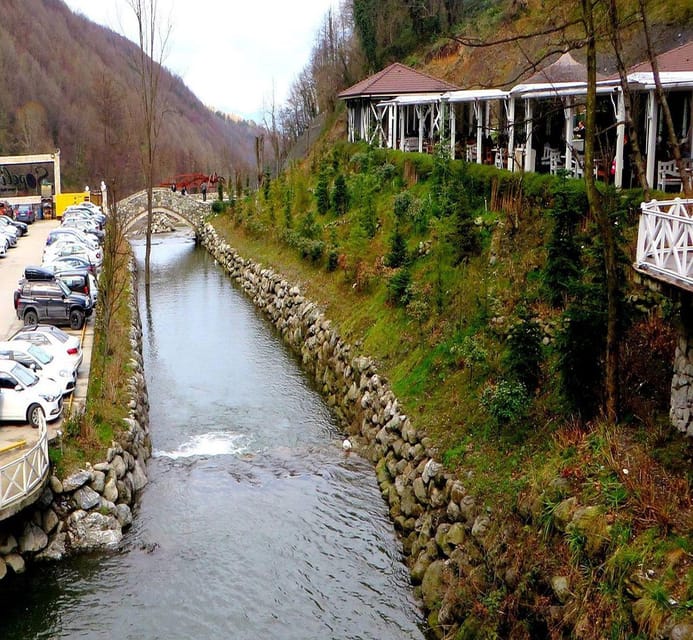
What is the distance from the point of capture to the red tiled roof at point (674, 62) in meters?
23.2

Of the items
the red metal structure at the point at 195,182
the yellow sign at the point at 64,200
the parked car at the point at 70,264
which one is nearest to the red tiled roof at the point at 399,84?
the parked car at the point at 70,264

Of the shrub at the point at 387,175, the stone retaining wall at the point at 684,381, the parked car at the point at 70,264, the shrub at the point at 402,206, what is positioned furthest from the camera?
the shrub at the point at 387,175

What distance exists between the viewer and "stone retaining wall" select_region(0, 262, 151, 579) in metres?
15.8

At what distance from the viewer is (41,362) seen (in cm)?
2150

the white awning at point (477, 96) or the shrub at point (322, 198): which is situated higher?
the white awning at point (477, 96)

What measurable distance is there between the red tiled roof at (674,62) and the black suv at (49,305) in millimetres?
18679

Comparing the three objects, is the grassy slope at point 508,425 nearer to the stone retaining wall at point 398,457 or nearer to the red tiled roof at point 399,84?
the stone retaining wall at point 398,457

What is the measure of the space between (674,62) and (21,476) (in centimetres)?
1979

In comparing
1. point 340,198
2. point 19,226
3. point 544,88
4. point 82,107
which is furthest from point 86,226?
point 82,107

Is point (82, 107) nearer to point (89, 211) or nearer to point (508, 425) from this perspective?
point (89, 211)

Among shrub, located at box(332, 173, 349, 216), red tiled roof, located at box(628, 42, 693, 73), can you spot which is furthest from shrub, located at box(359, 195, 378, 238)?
red tiled roof, located at box(628, 42, 693, 73)

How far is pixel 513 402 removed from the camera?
16.5 meters

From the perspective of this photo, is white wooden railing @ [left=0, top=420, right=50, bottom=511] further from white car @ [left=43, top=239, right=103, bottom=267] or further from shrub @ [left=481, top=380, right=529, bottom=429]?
white car @ [left=43, top=239, right=103, bottom=267]

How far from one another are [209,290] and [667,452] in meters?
34.7
